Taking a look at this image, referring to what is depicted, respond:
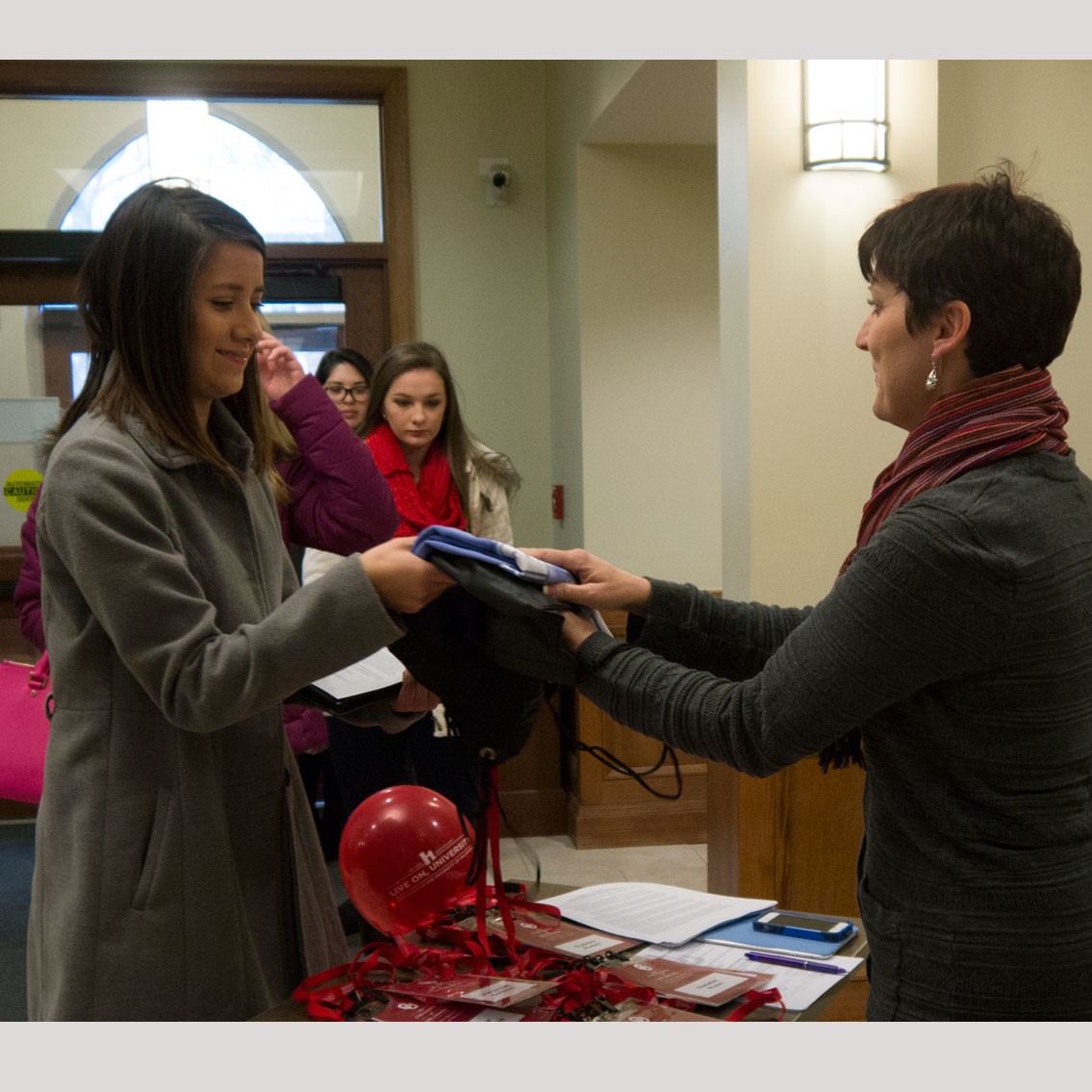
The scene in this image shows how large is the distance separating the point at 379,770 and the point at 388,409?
110 cm

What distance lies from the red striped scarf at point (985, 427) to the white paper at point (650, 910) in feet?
1.59

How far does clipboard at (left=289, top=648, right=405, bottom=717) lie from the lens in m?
1.53

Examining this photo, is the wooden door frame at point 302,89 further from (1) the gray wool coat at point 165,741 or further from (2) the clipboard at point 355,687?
(1) the gray wool coat at point 165,741

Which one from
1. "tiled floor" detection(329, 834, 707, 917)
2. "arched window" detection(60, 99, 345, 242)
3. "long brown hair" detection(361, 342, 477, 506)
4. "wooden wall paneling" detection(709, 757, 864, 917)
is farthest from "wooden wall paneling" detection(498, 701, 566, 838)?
"arched window" detection(60, 99, 345, 242)

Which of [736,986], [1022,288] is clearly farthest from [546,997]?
[1022,288]

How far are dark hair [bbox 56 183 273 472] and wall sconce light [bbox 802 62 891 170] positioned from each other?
1821 mm

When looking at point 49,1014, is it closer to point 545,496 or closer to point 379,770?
point 379,770

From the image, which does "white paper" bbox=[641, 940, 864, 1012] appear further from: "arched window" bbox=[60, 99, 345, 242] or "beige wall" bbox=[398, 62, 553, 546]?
"arched window" bbox=[60, 99, 345, 242]

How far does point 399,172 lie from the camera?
5.12m

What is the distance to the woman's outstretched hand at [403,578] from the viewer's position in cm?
126

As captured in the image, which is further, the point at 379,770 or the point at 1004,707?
the point at 379,770

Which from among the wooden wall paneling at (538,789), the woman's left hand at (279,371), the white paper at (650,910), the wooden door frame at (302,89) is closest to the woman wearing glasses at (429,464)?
the woman's left hand at (279,371)

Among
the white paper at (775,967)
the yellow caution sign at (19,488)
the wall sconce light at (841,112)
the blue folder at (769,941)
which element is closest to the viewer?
the white paper at (775,967)

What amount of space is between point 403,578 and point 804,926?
2.06ft
